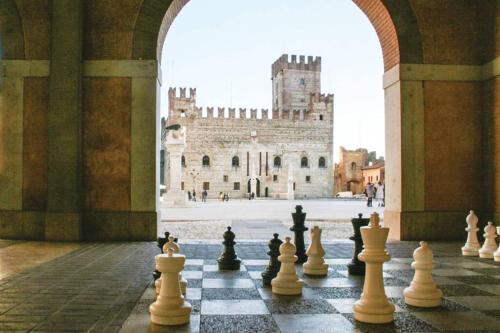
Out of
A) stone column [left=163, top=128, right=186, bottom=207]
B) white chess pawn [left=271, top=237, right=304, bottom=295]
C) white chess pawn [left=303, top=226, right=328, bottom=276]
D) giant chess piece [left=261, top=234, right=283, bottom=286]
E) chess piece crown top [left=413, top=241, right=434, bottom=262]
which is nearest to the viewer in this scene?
chess piece crown top [left=413, top=241, right=434, bottom=262]

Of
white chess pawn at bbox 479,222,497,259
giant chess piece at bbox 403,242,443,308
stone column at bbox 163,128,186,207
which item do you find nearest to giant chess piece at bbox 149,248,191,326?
giant chess piece at bbox 403,242,443,308

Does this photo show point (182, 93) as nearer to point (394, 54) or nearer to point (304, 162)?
point (304, 162)

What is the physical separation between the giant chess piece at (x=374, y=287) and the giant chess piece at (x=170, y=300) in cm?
117

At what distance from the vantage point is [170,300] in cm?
332

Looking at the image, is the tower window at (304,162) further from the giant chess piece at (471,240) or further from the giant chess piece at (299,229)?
the giant chess piece at (299,229)

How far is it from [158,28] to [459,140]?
214 inches

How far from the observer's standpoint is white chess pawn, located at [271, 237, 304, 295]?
416 cm

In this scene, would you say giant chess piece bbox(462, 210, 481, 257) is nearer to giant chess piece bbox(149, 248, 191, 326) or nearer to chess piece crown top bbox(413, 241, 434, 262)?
chess piece crown top bbox(413, 241, 434, 262)

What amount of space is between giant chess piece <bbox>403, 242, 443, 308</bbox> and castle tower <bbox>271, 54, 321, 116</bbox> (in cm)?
6203

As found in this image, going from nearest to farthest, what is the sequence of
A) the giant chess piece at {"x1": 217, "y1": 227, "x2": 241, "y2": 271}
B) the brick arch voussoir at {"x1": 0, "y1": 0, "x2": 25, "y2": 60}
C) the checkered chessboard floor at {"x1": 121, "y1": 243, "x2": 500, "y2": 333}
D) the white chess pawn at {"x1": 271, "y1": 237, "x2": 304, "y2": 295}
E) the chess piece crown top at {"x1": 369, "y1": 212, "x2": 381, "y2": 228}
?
the checkered chessboard floor at {"x1": 121, "y1": 243, "x2": 500, "y2": 333}
the chess piece crown top at {"x1": 369, "y1": 212, "x2": 381, "y2": 228}
the white chess pawn at {"x1": 271, "y1": 237, "x2": 304, "y2": 295}
the giant chess piece at {"x1": 217, "y1": 227, "x2": 241, "y2": 271}
the brick arch voussoir at {"x1": 0, "y1": 0, "x2": 25, "y2": 60}

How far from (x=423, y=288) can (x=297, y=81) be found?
63186 mm

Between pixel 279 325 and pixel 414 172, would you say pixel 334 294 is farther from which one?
pixel 414 172

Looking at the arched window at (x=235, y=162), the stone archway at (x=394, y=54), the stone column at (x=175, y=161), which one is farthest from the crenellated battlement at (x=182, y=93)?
the stone archway at (x=394, y=54)

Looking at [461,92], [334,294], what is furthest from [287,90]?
[334,294]
